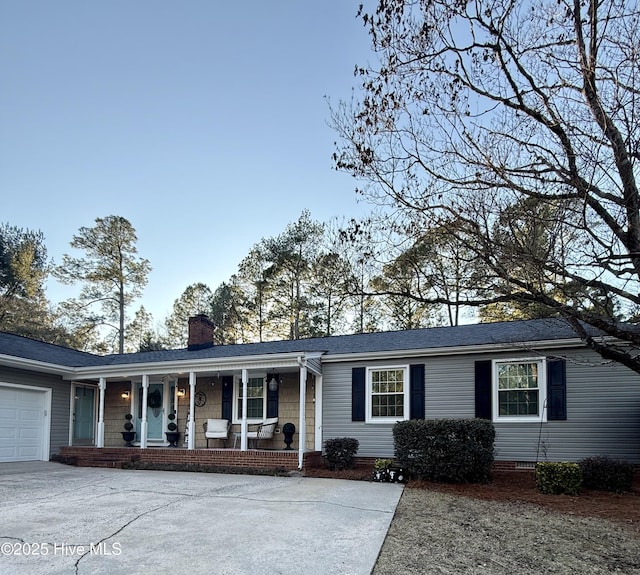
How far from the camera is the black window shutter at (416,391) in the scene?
11.9 m

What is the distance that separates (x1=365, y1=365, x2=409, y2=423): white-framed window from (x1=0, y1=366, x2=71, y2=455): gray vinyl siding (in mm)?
8647

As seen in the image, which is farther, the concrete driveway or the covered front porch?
the covered front porch

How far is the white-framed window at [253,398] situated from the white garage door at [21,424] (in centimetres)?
520

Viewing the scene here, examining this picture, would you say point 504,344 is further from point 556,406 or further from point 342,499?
point 342,499

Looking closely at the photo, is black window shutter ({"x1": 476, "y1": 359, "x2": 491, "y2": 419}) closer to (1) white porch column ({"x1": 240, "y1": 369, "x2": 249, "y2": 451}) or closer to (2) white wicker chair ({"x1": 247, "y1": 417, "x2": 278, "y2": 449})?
(2) white wicker chair ({"x1": 247, "y1": 417, "x2": 278, "y2": 449})

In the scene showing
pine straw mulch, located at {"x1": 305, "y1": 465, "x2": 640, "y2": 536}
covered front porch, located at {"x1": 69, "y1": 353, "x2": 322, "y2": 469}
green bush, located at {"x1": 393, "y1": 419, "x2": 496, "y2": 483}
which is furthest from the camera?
covered front porch, located at {"x1": 69, "y1": 353, "x2": 322, "y2": 469}

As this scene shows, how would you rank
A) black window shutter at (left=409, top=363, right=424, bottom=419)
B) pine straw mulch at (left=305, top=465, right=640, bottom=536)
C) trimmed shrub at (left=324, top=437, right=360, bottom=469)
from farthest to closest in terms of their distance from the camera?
1. black window shutter at (left=409, top=363, right=424, bottom=419)
2. trimmed shrub at (left=324, top=437, right=360, bottom=469)
3. pine straw mulch at (left=305, top=465, right=640, bottom=536)

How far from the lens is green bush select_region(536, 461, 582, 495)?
28.0 ft

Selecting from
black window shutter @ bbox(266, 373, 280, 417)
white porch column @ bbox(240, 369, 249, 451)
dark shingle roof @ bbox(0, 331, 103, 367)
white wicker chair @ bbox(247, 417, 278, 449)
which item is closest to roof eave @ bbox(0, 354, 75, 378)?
dark shingle roof @ bbox(0, 331, 103, 367)

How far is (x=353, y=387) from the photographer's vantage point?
1272cm

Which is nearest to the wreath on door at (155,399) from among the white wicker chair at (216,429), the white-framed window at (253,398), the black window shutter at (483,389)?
the white wicker chair at (216,429)

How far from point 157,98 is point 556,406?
38.1 ft

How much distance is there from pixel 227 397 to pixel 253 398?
0.71 meters

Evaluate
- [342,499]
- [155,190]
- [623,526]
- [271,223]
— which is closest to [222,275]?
[271,223]
